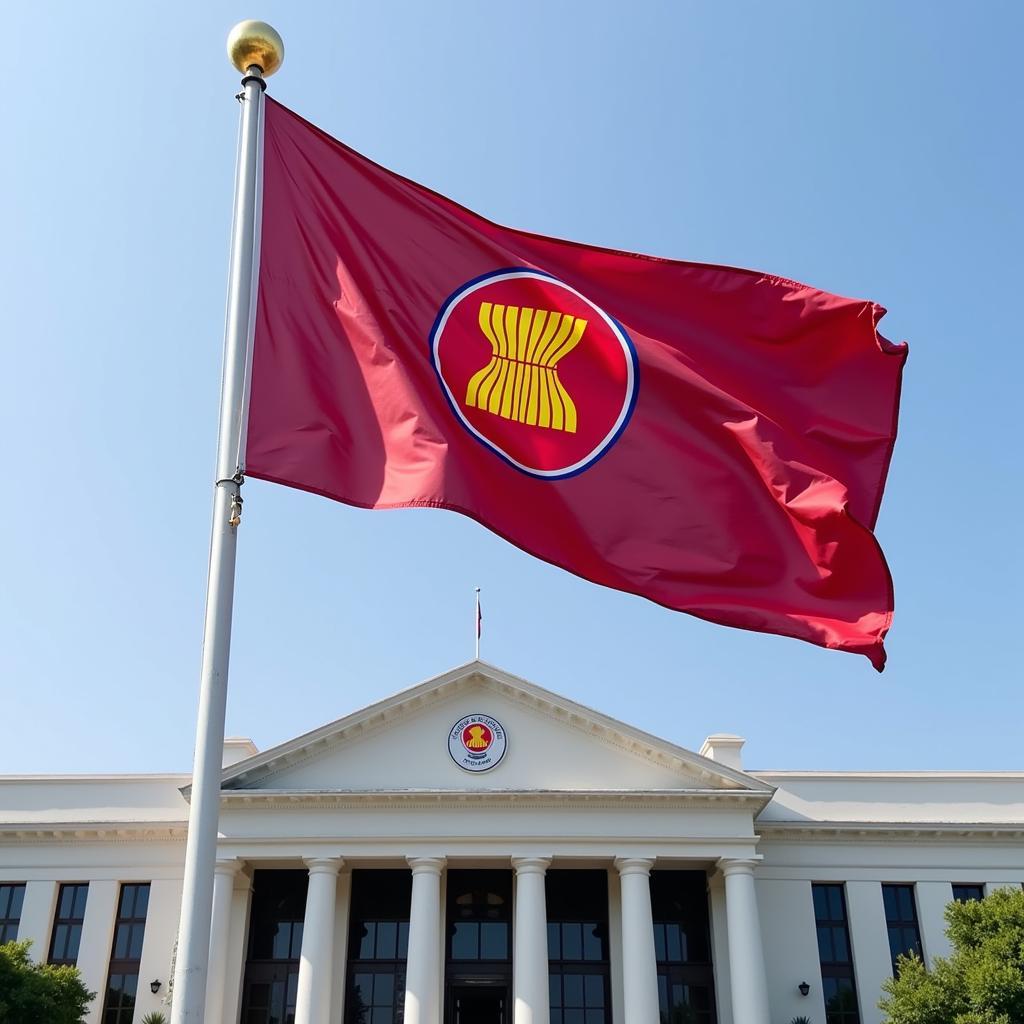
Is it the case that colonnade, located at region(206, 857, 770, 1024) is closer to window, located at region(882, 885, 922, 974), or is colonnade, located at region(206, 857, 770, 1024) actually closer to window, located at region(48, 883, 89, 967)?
window, located at region(882, 885, 922, 974)

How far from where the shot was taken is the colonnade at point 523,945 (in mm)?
31641

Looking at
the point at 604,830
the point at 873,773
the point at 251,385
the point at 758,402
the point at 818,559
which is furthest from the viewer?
the point at 873,773

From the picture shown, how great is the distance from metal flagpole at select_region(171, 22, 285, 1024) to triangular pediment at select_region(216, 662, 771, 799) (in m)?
27.4

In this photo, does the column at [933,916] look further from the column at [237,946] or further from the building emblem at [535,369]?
the building emblem at [535,369]

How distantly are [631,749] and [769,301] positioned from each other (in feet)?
88.2

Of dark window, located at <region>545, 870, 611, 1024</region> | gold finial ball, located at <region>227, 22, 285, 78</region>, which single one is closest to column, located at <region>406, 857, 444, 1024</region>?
dark window, located at <region>545, 870, 611, 1024</region>

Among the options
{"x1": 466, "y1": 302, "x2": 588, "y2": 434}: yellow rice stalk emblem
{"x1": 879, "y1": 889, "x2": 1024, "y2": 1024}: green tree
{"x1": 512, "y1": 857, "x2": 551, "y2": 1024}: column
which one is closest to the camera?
{"x1": 466, "y1": 302, "x2": 588, "y2": 434}: yellow rice stalk emblem

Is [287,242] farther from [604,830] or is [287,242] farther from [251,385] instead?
[604,830]

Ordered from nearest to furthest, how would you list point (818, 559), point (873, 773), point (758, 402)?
1. point (818, 559)
2. point (758, 402)
3. point (873, 773)

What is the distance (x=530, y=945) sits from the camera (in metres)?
32.4

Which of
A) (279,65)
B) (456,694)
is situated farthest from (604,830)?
(279,65)

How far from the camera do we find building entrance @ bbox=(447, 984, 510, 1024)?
35000mm

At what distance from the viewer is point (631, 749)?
119 feet

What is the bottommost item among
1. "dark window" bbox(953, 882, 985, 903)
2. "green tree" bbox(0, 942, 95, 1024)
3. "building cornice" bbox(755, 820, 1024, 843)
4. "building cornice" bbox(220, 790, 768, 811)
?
"green tree" bbox(0, 942, 95, 1024)
